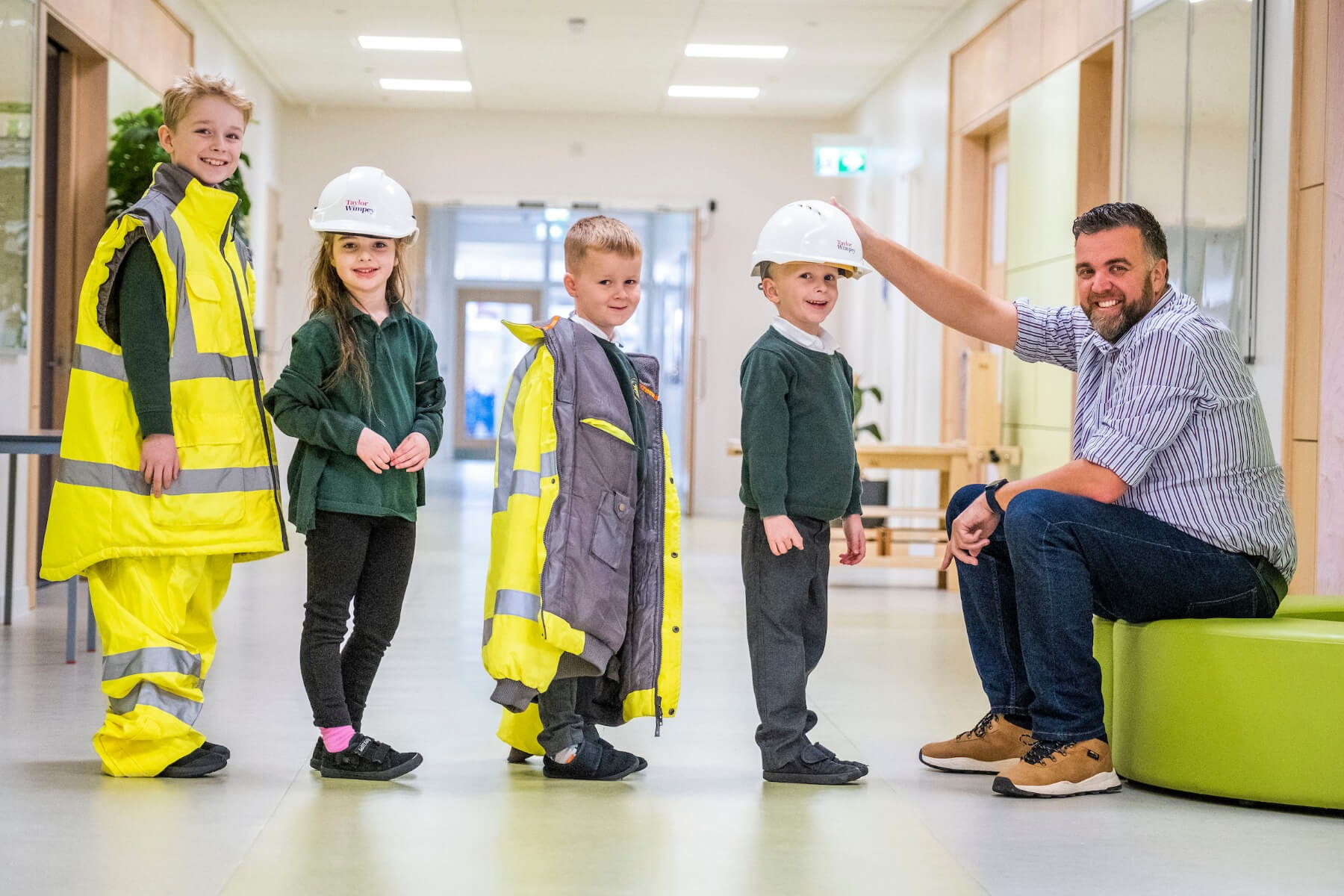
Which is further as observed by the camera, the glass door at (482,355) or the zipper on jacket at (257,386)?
the glass door at (482,355)

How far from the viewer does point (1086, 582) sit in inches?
103

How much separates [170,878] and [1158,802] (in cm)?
173

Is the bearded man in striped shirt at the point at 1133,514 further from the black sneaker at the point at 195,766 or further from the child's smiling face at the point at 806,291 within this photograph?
the black sneaker at the point at 195,766

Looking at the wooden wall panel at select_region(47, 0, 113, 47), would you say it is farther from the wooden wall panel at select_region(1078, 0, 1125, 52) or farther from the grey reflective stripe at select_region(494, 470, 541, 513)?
the wooden wall panel at select_region(1078, 0, 1125, 52)

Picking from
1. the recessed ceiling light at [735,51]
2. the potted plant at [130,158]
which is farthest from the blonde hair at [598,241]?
the recessed ceiling light at [735,51]

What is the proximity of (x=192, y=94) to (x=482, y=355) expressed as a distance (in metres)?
16.4

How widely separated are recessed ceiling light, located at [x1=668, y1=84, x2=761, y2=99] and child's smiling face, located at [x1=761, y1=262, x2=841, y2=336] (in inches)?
286

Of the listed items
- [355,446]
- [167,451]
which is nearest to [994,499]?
[355,446]

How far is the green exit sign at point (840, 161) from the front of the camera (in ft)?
30.0

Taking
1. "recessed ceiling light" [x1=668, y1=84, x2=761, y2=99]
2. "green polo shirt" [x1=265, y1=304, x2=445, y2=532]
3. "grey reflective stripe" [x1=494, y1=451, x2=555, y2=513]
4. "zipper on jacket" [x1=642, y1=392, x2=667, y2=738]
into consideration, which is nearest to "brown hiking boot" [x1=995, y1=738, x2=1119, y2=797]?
"zipper on jacket" [x1=642, y1=392, x2=667, y2=738]

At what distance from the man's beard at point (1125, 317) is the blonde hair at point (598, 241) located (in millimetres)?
939

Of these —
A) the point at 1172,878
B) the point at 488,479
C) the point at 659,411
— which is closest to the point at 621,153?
the point at 488,479

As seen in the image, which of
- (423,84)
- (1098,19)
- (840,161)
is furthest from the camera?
(423,84)

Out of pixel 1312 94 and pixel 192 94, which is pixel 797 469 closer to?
pixel 192 94
